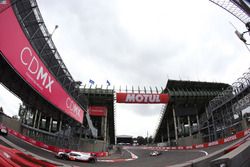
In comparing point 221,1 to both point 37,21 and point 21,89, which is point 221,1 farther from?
point 21,89

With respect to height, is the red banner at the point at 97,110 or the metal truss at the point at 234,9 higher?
the metal truss at the point at 234,9

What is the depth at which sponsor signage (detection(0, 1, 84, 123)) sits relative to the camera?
13.1 meters

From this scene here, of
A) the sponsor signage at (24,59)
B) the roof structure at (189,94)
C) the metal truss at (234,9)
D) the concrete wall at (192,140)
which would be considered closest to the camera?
the metal truss at (234,9)

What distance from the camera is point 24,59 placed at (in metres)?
15.3

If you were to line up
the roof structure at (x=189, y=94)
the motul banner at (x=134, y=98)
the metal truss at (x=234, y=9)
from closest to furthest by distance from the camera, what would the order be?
1. the metal truss at (x=234, y=9)
2. the motul banner at (x=134, y=98)
3. the roof structure at (x=189, y=94)

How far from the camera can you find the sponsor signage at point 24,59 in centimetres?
1306

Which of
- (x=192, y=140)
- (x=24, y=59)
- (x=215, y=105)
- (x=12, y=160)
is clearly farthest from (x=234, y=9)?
(x=192, y=140)

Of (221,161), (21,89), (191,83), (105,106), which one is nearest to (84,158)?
(21,89)

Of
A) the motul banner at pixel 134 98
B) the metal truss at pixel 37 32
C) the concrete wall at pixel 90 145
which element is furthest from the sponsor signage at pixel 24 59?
the concrete wall at pixel 90 145

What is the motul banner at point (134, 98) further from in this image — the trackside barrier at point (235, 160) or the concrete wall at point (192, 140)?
the trackside barrier at point (235, 160)

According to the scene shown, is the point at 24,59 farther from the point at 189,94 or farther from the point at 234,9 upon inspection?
the point at 189,94

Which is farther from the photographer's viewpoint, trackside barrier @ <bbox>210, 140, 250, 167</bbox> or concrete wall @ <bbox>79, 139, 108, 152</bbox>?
concrete wall @ <bbox>79, 139, 108, 152</bbox>

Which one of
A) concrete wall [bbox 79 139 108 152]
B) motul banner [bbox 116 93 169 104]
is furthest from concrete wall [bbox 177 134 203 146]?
concrete wall [bbox 79 139 108 152]

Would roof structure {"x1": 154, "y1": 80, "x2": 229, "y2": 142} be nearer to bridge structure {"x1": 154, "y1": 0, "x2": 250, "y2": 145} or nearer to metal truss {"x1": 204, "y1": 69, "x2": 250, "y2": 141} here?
bridge structure {"x1": 154, "y1": 0, "x2": 250, "y2": 145}
